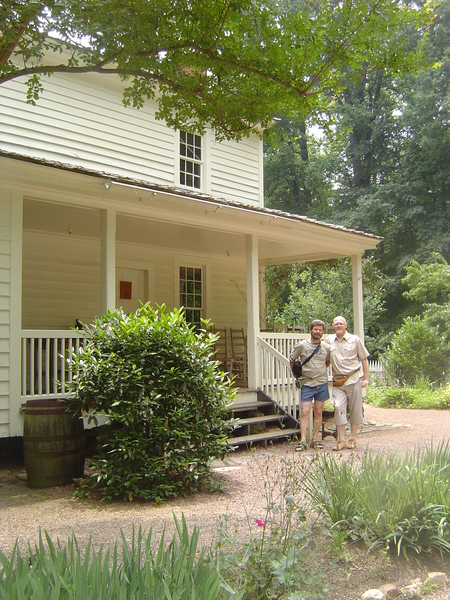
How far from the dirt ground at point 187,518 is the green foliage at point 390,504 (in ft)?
0.44

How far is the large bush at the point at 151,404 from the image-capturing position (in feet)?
21.1

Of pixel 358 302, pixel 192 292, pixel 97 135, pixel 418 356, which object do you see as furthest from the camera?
pixel 418 356

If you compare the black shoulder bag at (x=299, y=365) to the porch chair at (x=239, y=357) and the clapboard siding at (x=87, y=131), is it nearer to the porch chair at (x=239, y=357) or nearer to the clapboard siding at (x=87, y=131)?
the porch chair at (x=239, y=357)

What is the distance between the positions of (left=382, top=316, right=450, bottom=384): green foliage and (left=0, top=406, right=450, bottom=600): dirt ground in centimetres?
1058

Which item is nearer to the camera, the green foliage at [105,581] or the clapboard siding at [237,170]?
the green foliage at [105,581]

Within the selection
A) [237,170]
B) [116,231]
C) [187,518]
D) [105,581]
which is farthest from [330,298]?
[105,581]

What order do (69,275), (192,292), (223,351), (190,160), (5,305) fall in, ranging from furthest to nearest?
(192,292), (223,351), (190,160), (69,275), (5,305)

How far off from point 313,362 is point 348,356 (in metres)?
0.51

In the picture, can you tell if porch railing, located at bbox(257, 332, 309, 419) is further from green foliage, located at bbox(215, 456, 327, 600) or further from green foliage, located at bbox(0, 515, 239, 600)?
green foliage, located at bbox(0, 515, 239, 600)

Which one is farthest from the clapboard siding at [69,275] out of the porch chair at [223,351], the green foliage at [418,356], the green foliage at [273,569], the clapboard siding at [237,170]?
the green foliage at [418,356]

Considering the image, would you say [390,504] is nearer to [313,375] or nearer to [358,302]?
[313,375]

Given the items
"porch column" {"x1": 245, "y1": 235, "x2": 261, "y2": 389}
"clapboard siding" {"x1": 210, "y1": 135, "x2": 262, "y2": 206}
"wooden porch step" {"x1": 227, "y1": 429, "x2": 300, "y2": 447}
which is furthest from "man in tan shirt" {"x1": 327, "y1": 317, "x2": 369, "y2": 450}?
"clapboard siding" {"x1": 210, "y1": 135, "x2": 262, "y2": 206}

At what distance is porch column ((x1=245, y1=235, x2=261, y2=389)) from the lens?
10594 mm

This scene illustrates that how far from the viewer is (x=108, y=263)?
8641mm
